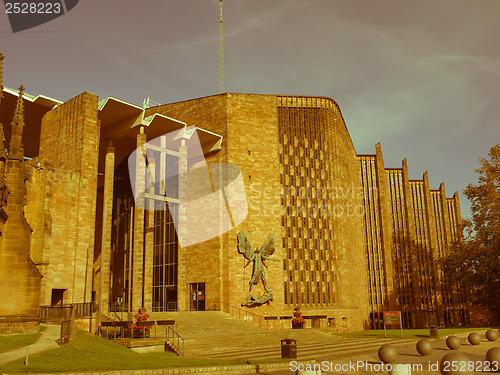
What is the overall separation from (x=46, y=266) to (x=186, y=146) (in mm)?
16701

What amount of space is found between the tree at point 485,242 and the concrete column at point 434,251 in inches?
1056

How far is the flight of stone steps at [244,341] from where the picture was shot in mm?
20734

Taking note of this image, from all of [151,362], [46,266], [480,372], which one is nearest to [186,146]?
[46,266]

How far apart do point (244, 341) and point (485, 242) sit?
26.2 m

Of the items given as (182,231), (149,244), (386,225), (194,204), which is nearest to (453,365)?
(149,244)

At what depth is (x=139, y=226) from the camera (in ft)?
112

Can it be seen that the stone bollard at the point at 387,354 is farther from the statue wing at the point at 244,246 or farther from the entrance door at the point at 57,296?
the statue wing at the point at 244,246

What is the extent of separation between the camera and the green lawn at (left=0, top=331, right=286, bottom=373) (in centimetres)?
1291

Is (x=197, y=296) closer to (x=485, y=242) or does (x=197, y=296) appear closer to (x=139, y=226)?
(x=139, y=226)

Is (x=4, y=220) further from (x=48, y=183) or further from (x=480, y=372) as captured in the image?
(x=480, y=372)

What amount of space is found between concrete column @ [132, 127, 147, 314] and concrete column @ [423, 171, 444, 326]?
49.1 meters

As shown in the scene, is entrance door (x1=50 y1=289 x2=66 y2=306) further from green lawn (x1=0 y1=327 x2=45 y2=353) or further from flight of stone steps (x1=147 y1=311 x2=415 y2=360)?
green lawn (x1=0 y1=327 x2=45 y2=353)

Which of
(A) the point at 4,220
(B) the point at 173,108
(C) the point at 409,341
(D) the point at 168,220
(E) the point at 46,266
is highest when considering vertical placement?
(B) the point at 173,108

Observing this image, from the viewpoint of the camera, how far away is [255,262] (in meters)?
37.3
